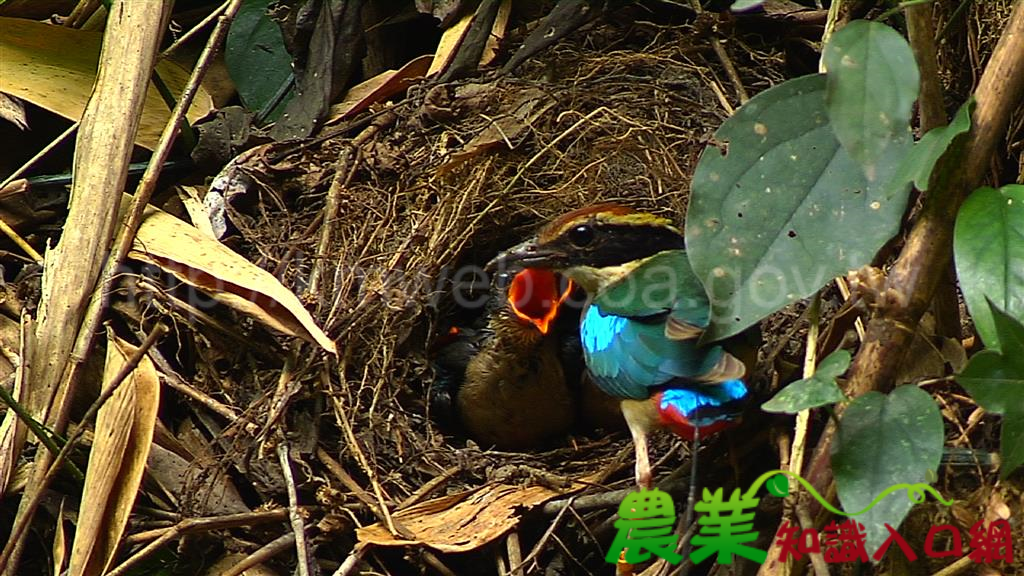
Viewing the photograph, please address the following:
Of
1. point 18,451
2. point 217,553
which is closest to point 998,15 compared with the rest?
point 217,553

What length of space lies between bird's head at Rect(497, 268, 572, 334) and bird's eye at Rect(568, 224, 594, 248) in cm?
42

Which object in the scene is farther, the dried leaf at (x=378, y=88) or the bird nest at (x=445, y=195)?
the dried leaf at (x=378, y=88)

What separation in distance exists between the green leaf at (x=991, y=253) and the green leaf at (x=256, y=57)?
7.76ft

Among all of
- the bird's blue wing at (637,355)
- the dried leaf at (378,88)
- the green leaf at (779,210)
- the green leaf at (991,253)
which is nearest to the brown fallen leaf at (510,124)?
the dried leaf at (378,88)

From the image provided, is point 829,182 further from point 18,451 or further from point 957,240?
point 18,451

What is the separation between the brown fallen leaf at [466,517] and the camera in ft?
9.36

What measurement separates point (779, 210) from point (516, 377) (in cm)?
163

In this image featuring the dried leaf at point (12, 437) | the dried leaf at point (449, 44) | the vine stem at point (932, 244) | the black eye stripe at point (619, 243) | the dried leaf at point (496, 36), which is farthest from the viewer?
the dried leaf at point (496, 36)

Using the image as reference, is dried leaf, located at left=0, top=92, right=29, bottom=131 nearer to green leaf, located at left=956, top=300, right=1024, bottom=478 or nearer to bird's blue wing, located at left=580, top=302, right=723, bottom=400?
bird's blue wing, located at left=580, top=302, right=723, bottom=400

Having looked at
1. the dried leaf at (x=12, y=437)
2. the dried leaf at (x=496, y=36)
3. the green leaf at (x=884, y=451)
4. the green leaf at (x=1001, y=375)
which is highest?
the dried leaf at (x=496, y=36)

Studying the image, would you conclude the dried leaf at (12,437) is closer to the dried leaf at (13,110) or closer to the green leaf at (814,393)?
the dried leaf at (13,110)

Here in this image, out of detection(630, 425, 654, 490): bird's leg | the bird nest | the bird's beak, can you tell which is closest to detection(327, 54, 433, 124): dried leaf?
the bird nest

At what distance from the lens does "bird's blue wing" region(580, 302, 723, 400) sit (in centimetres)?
254

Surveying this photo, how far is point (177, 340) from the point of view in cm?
335
